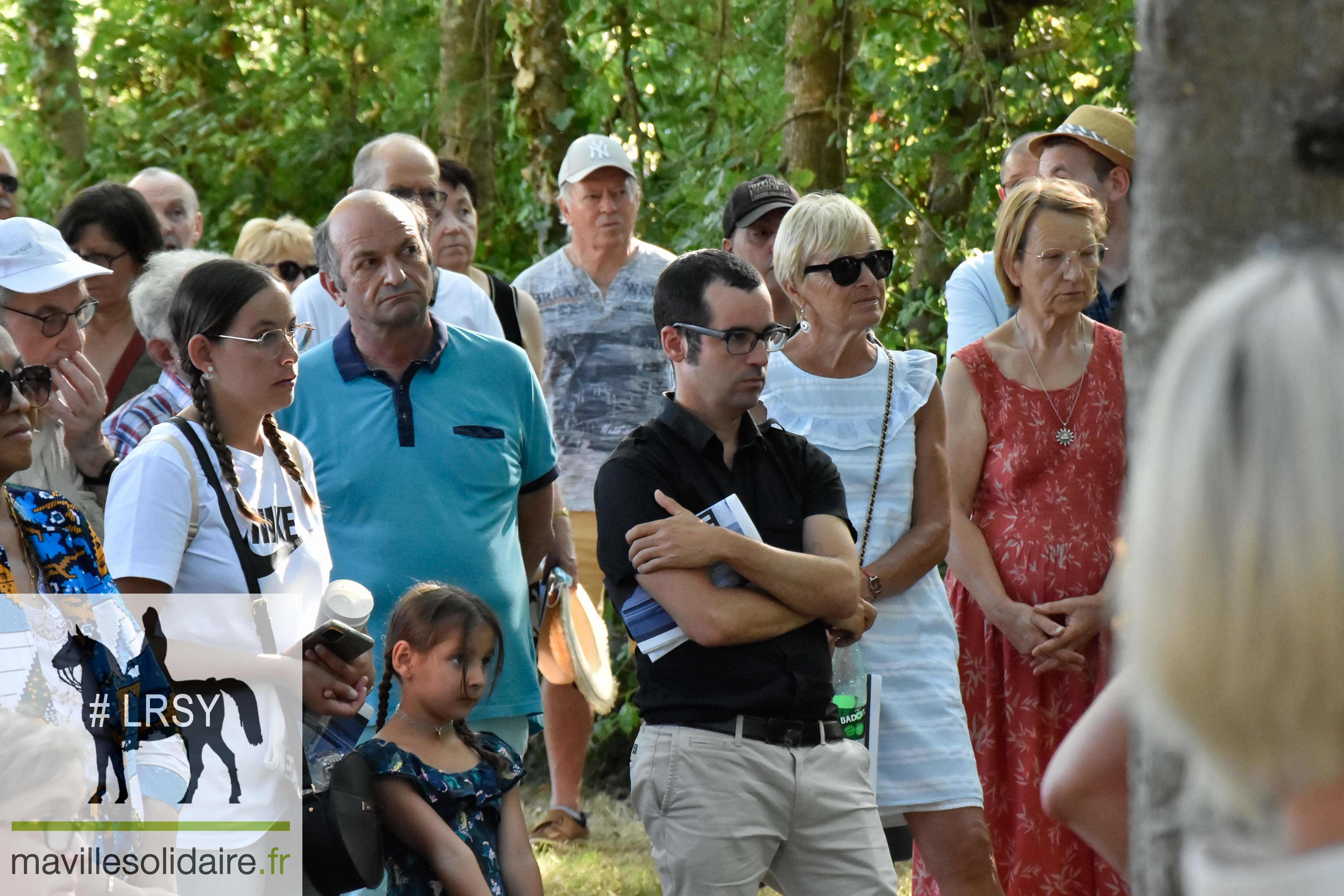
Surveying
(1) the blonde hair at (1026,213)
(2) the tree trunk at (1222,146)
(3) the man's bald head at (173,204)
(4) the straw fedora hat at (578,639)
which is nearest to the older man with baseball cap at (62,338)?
(4) the straw fedora hat at (578,639)

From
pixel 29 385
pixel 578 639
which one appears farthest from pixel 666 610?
pixel 29 385

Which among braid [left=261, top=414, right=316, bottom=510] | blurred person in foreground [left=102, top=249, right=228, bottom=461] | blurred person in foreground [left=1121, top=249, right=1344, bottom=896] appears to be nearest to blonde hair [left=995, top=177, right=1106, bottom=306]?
braid [left=261, top=414, right=316, bottom=510]

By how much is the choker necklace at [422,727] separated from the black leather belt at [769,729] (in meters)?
0.60

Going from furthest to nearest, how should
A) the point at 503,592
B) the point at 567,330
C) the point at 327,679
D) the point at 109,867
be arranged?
the point at 567,330 < the point at 503,592 < the point at 327,679 < the point at 109,867

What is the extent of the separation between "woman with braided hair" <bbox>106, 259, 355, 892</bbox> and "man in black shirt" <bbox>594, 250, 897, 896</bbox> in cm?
67

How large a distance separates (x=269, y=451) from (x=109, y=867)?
1066 millimetres

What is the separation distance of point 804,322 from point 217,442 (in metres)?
1.59

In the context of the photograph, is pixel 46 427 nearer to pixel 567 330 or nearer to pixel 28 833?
pixel 28 833

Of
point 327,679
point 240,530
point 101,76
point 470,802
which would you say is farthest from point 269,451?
point 101,76

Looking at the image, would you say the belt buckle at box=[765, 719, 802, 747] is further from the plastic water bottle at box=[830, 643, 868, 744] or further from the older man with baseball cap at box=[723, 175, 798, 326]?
the older man with baseball cap at box=[723, 175, 798, 326]

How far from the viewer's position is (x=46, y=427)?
3.64m

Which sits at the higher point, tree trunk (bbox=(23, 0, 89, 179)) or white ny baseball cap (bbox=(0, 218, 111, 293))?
tree trunk (bbox=(23, 0, 89, 179))

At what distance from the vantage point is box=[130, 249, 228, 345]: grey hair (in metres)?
4.04

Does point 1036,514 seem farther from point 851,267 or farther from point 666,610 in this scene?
point 666,610
